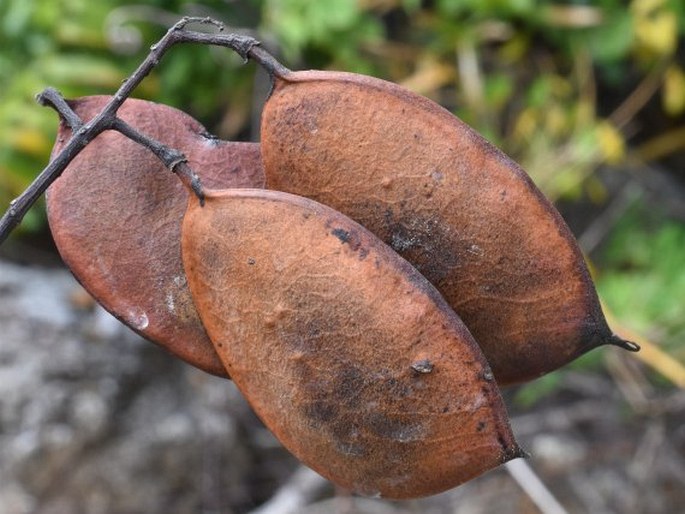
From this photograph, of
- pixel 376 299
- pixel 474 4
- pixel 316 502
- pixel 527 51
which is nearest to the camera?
pixel 376 299

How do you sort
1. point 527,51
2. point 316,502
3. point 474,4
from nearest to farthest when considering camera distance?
point 316,502 < point 474,4 < point 527,51

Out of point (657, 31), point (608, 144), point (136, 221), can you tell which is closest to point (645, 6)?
point (657, 31)

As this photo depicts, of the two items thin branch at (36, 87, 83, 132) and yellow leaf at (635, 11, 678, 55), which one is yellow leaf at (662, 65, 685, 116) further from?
thin branch at (36, 87, 83, 132)

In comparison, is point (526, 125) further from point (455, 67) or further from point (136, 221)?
point (136, 221)

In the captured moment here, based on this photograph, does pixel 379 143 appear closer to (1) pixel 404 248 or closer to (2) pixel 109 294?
(1) pixel 404 248

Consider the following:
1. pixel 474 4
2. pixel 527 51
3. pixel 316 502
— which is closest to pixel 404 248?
pixel 316 502

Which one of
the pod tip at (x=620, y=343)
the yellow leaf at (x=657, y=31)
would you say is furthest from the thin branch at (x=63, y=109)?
the yellow leaf at (x=657, y=31)
